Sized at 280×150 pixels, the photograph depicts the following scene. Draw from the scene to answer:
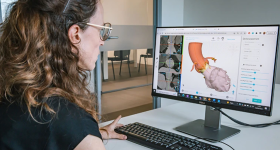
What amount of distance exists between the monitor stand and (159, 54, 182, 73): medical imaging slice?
0.76 ft

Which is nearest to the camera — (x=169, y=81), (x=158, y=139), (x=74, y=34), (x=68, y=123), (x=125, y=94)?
(x=68, y=123)

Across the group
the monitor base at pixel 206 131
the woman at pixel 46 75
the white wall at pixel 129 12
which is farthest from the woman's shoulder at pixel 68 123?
the white wall at pixel 129 12

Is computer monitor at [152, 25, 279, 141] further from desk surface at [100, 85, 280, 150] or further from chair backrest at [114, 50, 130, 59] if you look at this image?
chair backrest at [114, 50, 130, 59]

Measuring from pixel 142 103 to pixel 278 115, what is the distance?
218 centimetres

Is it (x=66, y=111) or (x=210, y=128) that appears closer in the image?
(x=66, y=111)

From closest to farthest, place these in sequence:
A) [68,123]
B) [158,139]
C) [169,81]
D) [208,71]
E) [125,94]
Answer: [68,123]
[158,139]
[208,71]
[169,81]
[125,94]

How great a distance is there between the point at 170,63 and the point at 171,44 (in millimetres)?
87

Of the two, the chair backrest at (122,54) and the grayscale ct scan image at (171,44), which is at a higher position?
the grayscale ct scan image at (171,44)

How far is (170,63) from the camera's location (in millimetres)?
1197

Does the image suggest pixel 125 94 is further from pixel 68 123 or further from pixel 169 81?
pixel 68 123

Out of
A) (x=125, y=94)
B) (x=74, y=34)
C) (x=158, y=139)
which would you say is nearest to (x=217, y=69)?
(x=158, y=139)

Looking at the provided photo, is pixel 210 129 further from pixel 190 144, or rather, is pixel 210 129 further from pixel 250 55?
pixel 250 55

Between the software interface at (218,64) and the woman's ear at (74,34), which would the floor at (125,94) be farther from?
the woman's ear at (74,34)

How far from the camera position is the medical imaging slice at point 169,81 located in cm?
119
